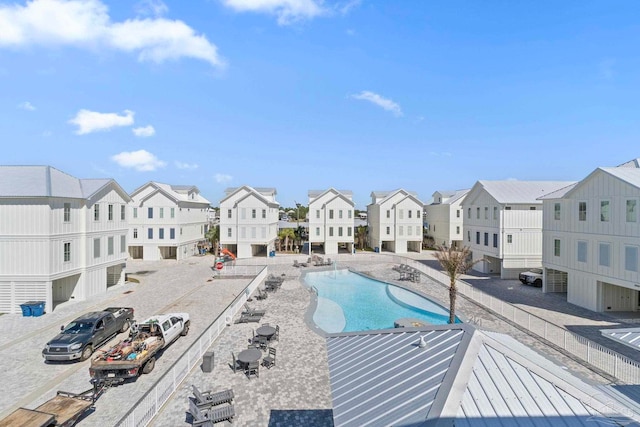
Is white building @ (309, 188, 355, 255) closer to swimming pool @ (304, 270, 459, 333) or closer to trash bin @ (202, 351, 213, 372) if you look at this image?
swimming pool @ (304, 270, 459, 333)

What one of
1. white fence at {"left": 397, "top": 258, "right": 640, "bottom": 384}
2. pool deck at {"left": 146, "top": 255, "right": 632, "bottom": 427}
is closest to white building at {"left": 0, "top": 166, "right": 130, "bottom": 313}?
pool deck at {"left": 146, "top": 255, "right": 632, "bottom": 427}

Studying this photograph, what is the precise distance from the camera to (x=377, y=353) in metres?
6.91

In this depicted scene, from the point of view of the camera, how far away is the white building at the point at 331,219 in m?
46.4

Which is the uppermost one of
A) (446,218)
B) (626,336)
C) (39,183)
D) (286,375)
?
(39,183)

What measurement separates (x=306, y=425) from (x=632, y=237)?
20605 mm

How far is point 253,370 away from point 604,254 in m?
22.0

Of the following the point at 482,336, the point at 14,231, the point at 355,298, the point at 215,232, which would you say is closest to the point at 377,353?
the point at 482,336

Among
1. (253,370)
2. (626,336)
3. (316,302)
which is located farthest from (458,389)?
(316,302)

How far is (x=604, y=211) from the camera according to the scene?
1986 centimetres

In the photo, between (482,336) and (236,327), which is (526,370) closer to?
(482,336)

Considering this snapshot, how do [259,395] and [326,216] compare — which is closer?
[259,395]

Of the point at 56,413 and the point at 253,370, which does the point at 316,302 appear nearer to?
the point at 253,370

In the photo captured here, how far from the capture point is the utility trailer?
862 centimetres

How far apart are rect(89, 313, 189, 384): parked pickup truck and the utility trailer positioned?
3.13 feet
